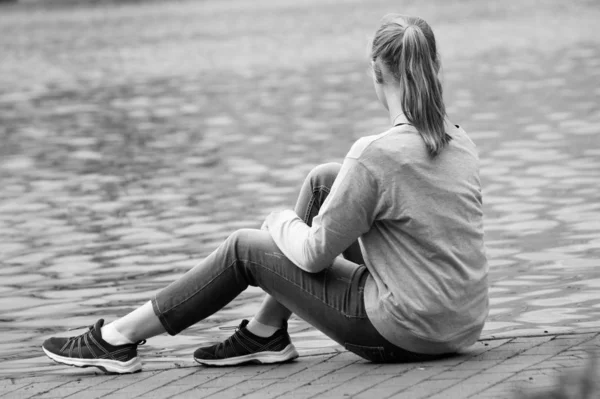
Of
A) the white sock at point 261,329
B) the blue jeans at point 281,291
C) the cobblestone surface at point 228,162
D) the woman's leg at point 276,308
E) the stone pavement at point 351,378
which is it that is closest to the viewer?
the stone pavement at point 351,378

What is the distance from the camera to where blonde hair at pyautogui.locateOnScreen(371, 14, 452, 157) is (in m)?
4.29

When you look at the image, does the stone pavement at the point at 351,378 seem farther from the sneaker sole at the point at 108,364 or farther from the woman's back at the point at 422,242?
the woman's back at the point at 422,242

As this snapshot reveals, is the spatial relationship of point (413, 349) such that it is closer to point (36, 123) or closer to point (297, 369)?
point (297, 369)

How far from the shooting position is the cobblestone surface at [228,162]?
603cm

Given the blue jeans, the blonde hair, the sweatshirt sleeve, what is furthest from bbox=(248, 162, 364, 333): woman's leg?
the blonde hair

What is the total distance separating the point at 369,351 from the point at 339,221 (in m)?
0.50

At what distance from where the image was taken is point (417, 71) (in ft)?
14.1

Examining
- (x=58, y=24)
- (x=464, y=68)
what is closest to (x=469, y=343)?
(x=464, y=68)

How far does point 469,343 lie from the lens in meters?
4.44

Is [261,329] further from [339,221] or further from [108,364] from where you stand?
[339,221]

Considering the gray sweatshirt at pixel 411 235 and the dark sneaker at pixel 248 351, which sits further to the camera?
the dark sneaker at pixel 248 351

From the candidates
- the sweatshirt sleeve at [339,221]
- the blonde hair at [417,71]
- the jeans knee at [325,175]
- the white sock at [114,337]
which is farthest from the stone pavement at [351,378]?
the blonde hair at [417,71]

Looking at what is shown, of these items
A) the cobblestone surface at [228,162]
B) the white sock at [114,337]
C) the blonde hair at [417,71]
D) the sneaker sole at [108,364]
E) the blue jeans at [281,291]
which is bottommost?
the cobblestone surface at [228,162]

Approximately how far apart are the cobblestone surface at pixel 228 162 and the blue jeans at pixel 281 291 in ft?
0.73
